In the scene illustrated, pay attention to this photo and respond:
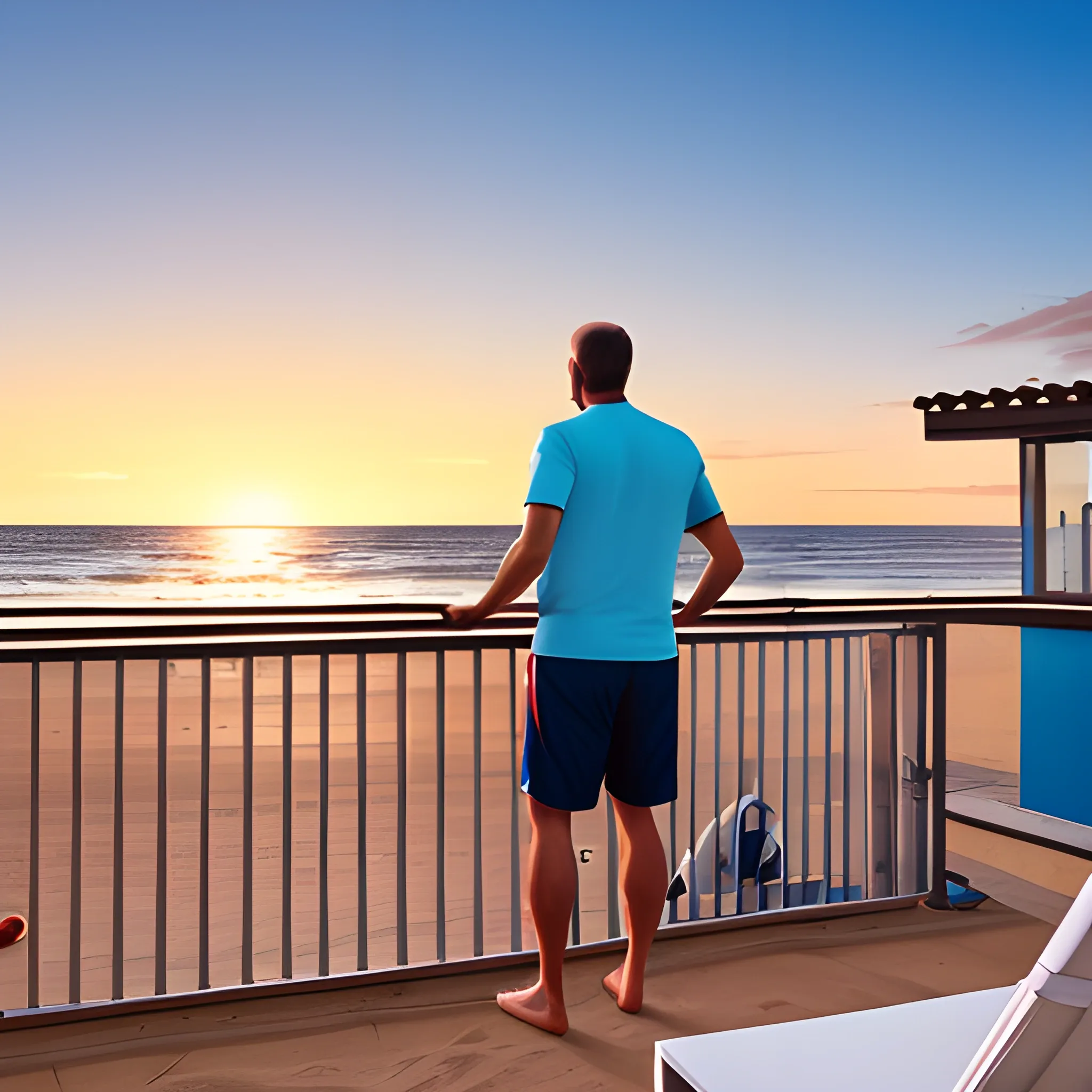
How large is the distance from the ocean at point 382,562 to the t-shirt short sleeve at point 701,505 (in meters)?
19.0

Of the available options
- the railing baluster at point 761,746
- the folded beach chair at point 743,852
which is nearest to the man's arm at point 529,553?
the railing baluster at point 761,746

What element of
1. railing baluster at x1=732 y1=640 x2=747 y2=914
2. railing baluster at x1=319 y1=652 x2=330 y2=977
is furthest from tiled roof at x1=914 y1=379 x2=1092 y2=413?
railing baluster at x1=319 y1=652 x2=330 y2=977

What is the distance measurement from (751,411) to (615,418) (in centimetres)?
2457

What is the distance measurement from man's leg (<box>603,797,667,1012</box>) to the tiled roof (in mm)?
2885

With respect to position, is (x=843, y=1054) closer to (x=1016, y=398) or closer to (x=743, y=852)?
(x=743, y=852)

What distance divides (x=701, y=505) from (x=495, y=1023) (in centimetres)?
126

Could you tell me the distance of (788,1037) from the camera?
40.3 inches

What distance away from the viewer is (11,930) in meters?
2.09

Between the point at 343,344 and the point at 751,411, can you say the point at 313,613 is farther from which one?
the point at 751,411

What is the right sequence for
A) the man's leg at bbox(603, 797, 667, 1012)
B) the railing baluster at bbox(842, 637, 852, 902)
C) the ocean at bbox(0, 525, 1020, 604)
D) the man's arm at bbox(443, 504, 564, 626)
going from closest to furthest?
the man's arm at bbox(443, 504, 564, 626), the man's leg at bbox(603, 797, 667, 1012), the railing baluster at bbox(842, 637, 852, 902), the ocean at bbox(0, 525, 1020, 604)

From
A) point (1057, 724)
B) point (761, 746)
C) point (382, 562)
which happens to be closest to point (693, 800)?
point (761, 746)

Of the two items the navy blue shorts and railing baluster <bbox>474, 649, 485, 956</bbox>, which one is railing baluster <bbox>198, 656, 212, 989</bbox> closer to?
railing baluster <bbox>474, 649, 485, 956</bbox>

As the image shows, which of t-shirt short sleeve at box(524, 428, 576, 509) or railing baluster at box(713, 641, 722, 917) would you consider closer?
t-shirt short sleeve at box(524, 428, 576, 509)

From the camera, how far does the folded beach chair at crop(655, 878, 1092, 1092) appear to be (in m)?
0.62
